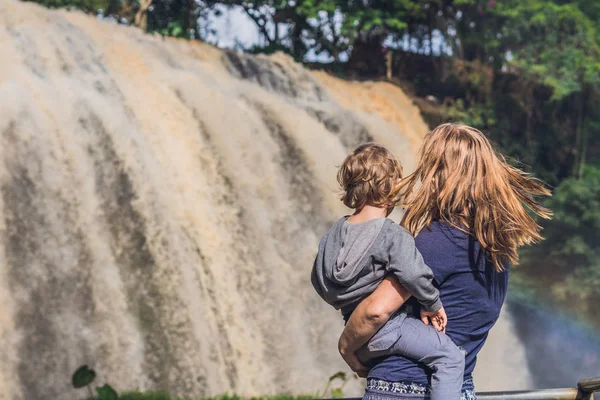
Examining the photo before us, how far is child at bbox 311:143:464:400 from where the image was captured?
6.97 feet

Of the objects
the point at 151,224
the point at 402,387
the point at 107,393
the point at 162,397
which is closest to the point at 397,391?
the point at 402,387

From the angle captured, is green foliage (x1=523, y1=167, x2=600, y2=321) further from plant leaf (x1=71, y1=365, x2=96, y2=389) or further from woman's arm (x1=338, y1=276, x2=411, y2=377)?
woman's arm (x1=338, y1=276, x2=411, y2=377)

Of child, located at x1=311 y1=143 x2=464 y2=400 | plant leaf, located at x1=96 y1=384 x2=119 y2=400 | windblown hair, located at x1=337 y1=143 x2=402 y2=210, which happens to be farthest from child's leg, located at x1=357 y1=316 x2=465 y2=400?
plant leaf, located at x1=96 y1=384 x2=119 y2=400

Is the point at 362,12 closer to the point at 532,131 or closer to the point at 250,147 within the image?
the point at 532,131

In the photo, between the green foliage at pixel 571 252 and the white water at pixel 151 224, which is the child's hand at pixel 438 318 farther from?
the green foliage at pixel 571 252

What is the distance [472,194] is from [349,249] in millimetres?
355

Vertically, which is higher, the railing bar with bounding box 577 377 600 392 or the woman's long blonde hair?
the woman's long blonde hair

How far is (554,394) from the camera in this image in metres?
2.41

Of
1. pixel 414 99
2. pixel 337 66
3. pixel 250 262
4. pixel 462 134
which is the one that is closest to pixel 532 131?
pixel 414 99

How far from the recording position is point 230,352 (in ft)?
27.7

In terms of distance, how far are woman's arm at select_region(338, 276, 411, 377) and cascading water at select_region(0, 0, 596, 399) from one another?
224 inches

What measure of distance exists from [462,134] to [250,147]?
334 inches

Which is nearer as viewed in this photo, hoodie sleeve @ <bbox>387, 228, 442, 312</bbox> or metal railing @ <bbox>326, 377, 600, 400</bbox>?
hoodie sleeve @ <bbox>387, 228, 442, 312</bbox>

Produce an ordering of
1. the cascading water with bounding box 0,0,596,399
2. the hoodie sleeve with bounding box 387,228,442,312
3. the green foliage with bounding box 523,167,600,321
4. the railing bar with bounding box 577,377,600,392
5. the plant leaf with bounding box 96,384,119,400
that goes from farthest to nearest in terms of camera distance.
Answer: the green foliage with bounding box 523,167,600,321
the cascading water with bounding box 0,0,596,399
the plant leaf with bounding box 96,384,119,400
the railing bar with bounding box 577,377,600,392
the hoodie sleeve with bounding box 387,228,442,312
